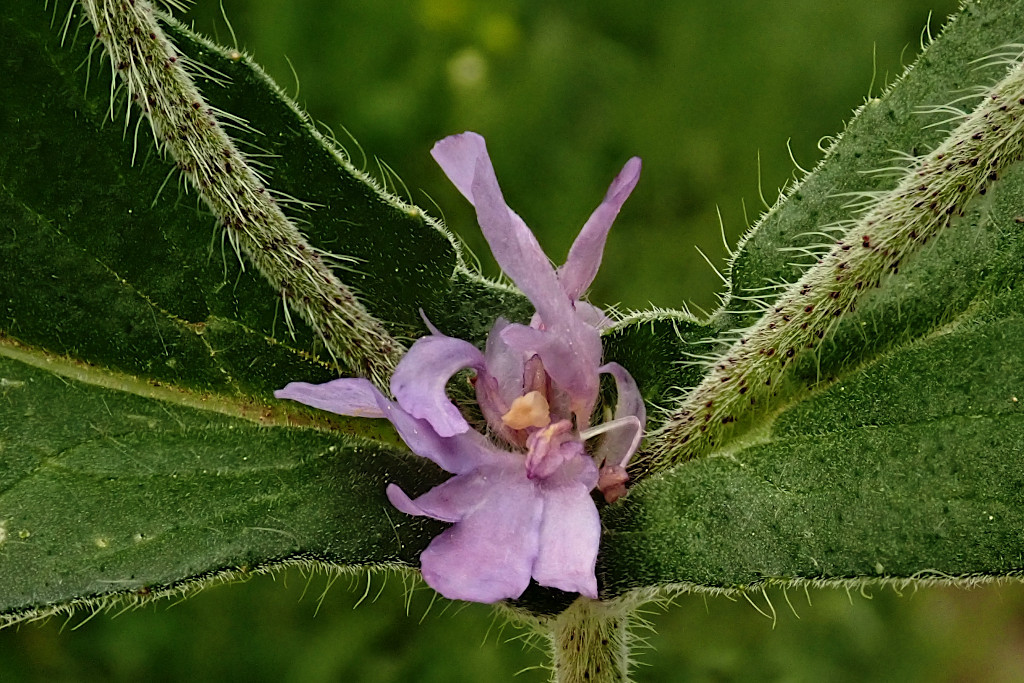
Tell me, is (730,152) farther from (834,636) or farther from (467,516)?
(467,516)

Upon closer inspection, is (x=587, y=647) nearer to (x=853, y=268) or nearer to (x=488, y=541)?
(x=488, y=541)

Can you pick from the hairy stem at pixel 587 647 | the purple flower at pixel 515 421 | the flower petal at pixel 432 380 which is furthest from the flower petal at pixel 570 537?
the hairy stem at pixel 587 647

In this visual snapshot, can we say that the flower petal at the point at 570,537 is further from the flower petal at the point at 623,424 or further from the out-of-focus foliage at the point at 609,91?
the out-of-focus foliage at the point at 609,91

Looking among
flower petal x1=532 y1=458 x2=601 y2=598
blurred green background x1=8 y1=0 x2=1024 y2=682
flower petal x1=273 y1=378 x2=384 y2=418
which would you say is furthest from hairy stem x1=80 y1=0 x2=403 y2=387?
blurred green background x1=8 y1=0 x2=1024 y2=682

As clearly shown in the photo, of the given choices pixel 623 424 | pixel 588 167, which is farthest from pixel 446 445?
pixel 588 167

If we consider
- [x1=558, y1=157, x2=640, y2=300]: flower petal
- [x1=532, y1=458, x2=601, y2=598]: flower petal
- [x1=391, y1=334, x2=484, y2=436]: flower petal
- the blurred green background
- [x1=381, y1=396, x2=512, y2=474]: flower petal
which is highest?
[x1=558, y1=157, x2=640, y2=300]: flower petal

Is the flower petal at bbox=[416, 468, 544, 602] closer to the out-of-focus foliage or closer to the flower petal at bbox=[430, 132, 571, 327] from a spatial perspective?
the flower petal at bbox=[430, 132, 571, 327]
